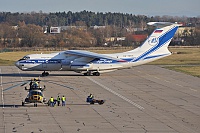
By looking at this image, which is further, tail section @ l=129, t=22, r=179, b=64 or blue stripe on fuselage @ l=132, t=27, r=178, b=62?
tail section @ l=129, t=22, r=179, b=64

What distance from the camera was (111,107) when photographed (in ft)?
137

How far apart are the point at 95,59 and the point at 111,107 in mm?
22194

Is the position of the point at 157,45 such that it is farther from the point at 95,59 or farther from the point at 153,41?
the point at 95,59

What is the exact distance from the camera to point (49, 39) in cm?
15812

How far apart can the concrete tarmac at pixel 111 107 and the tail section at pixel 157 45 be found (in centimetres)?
245

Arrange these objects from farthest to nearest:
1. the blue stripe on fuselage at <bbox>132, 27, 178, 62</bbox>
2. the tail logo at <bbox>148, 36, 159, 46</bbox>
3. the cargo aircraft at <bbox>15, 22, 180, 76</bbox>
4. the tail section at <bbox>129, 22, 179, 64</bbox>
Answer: the tail logo at <bbox>148, 36, 159, 46</bbox> < the tail section at <bbox>129, 22, 179, 64</bbox> < the blue stripe on fuselage at <bbox>132, 27, 178, 62</bbox> < the cargo aircraft at <bbox>15, 22, 180, 76</bbox>

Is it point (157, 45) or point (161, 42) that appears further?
point (161, 42)

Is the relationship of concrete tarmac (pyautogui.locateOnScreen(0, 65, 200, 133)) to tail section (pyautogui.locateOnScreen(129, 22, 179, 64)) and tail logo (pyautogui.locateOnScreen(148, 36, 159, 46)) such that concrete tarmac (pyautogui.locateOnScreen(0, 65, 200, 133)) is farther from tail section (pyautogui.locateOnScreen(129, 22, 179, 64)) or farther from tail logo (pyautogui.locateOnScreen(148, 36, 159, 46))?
tail logo (pyautogui.locateOnScreen(148, 36, 159, 46))

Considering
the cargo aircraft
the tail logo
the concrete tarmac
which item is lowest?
the concrete tarmac

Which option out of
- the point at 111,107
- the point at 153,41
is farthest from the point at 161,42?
the point at 111,107

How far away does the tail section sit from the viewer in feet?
216

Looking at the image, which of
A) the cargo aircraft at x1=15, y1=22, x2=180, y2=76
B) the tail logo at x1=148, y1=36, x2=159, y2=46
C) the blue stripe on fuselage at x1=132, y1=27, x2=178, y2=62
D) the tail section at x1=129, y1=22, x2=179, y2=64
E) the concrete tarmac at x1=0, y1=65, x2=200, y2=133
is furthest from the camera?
the tail logo at x1=148, y1=36, x2=159, y2=46

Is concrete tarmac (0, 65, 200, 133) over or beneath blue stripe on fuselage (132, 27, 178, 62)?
beneath

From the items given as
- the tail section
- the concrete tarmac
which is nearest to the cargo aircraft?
the tail section
